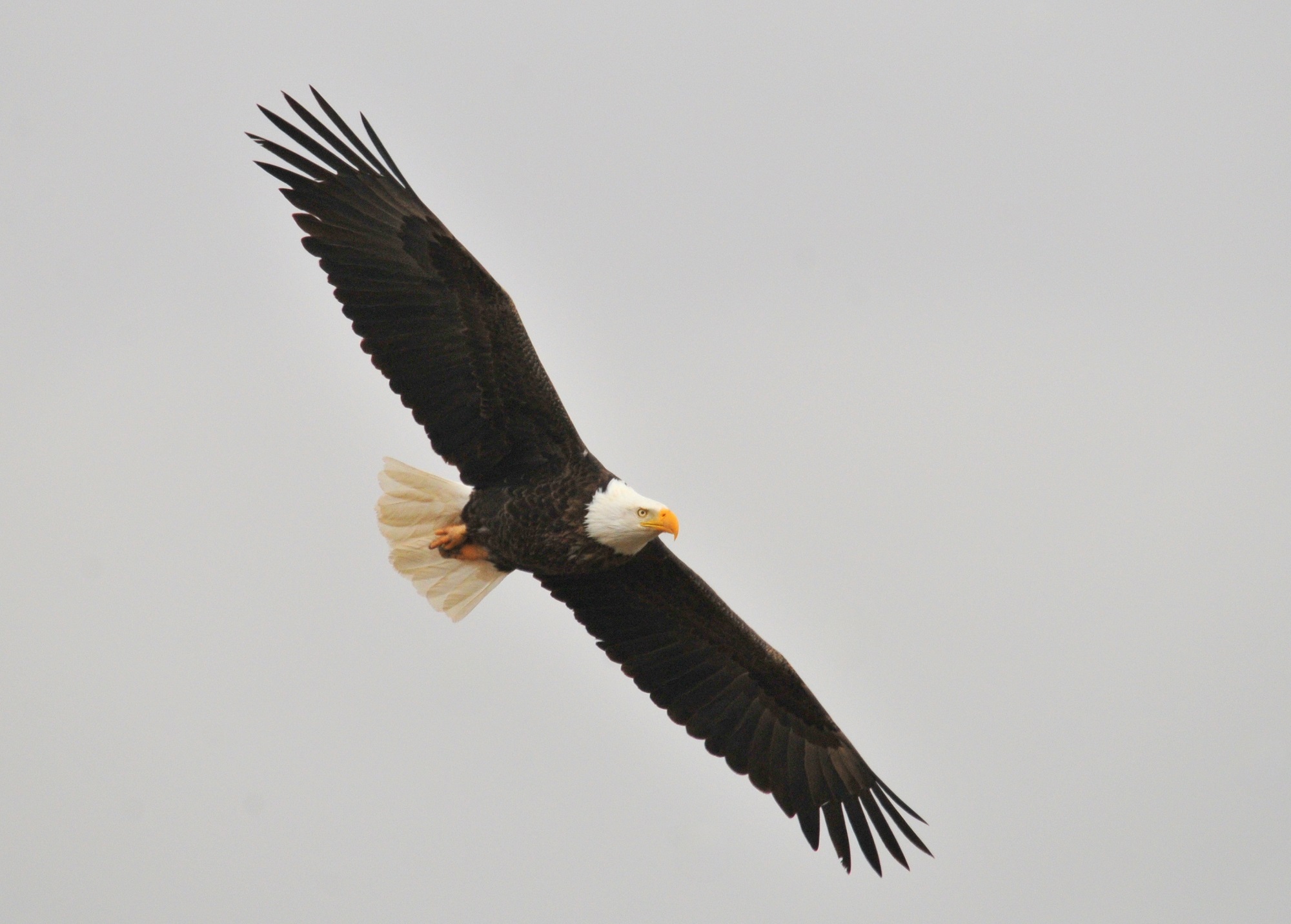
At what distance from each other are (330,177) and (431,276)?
87 centimetres

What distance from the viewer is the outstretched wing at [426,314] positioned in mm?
8953

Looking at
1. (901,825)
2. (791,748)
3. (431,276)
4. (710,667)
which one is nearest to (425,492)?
(431,276)

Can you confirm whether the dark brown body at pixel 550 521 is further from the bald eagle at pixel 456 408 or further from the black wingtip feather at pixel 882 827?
the black wingtip feather at pixel 882 827

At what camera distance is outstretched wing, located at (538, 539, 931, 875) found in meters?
10.1

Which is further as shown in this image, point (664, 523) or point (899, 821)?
point (899, 821)

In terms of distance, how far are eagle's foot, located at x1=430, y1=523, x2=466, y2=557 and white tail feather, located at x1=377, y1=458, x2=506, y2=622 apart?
41mm

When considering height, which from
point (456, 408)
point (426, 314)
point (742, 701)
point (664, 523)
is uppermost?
point (426, 314)

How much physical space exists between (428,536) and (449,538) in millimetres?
225

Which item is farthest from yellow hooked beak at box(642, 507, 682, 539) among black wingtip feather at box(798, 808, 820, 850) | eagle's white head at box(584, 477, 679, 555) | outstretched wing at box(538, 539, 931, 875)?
black wingtip feather at box(798, 808, 820, 850)

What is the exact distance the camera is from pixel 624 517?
350 inches

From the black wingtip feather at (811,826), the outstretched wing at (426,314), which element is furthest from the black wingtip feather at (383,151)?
the black wingtip feather at (811,826)

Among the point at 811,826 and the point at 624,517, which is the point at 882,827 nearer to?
the point at 811,826

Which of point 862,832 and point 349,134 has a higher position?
point 349,134

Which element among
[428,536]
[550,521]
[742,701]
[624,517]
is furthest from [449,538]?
[742,701]
